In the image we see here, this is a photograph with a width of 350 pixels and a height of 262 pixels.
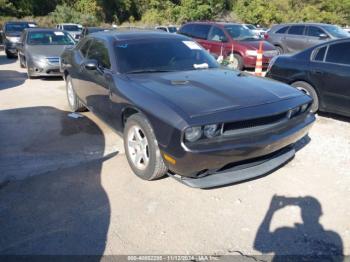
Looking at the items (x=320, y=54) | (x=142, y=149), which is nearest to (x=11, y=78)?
(x=142, y=149)

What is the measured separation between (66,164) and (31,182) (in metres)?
0.58

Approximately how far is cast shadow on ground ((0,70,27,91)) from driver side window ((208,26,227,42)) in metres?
6.32

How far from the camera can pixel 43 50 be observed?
10938mm

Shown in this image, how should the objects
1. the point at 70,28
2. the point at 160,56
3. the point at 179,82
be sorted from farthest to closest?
the point at 70,28
the point at 160,56
the point at 179,82

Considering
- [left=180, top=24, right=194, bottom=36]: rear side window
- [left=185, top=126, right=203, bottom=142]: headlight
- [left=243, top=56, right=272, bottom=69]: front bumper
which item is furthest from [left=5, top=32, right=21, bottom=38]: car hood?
[left=185, top=126, right=203, bottom=142]: headlight

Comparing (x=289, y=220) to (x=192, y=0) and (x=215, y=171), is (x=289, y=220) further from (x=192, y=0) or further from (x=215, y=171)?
(x=192, y=0)

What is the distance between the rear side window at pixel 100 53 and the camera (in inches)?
198

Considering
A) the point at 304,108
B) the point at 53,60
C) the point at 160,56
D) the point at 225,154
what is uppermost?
the point at 160,56

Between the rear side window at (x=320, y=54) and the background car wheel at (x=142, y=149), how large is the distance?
4.06 meters

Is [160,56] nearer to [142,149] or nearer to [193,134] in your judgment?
[142,149]

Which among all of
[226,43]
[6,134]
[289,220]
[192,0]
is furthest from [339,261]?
[192,0]

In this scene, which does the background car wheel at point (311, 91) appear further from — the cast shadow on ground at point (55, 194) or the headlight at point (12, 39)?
the headlight at point (12, 39)

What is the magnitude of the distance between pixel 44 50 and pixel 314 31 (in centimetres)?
964

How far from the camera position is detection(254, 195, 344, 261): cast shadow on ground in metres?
2.95
